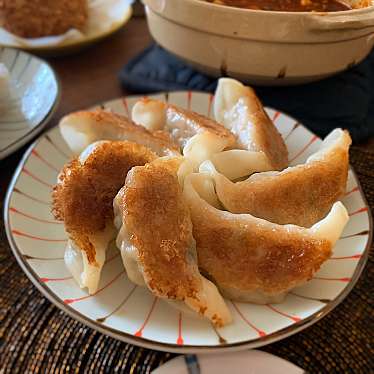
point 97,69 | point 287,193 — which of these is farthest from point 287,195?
point 97,69

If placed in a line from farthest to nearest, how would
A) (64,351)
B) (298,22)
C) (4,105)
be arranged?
1. (4,105)
2. (298,22)
3. (64,351)

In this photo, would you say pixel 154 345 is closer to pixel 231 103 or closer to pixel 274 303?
pixel 274 303

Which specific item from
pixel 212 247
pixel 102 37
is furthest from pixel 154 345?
pixel 102 37

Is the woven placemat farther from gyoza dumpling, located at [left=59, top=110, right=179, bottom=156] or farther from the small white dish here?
gyoza dumpling, located at [left=59, top=110, right=179, bottom=156]

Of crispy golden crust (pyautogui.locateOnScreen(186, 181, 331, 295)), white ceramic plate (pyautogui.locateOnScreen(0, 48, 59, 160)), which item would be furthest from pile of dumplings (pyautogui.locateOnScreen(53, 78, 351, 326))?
white ceramic plate (pyautogui.locateOnScreen(0, 48, 59, 160))

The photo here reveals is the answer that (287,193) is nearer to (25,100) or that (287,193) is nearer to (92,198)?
(92,198)

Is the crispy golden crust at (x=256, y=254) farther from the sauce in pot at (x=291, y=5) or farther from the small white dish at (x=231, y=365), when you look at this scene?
the sauce in pot at (x=291, y=5)
